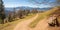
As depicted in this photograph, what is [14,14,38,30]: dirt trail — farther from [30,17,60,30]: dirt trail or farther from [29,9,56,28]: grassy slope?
[30,17,60,30]: dirt trail

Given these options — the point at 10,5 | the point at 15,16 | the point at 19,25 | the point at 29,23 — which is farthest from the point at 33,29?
the point at 10,5

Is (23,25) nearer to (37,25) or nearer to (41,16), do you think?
(37,25)

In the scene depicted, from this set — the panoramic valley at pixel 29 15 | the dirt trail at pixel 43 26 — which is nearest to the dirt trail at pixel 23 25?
the panoramic valley at pixel 29 15

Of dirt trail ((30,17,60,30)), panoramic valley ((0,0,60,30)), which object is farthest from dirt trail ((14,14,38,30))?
dirt trail ((30,17,60,30))

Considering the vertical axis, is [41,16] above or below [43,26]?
above

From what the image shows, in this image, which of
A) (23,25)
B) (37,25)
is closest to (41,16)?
(37,25)

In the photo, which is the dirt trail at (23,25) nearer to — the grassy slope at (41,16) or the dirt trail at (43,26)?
the grassy slope at (41,16)

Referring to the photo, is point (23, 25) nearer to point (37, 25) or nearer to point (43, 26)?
point (37, 25)

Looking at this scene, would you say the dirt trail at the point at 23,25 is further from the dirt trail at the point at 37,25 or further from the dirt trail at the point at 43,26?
the dirt trail at the point at 43,26

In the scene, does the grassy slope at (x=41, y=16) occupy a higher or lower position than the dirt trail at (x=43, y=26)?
higher

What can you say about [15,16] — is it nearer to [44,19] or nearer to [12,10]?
[12,10]

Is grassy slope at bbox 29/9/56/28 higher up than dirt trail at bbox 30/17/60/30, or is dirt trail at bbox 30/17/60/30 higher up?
grassy slope at bbox 29/9/56/28

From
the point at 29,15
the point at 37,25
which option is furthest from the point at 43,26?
the point at 29,15

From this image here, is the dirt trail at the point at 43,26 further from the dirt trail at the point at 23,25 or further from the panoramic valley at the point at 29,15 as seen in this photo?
the dirt trail at the point at 23,25
